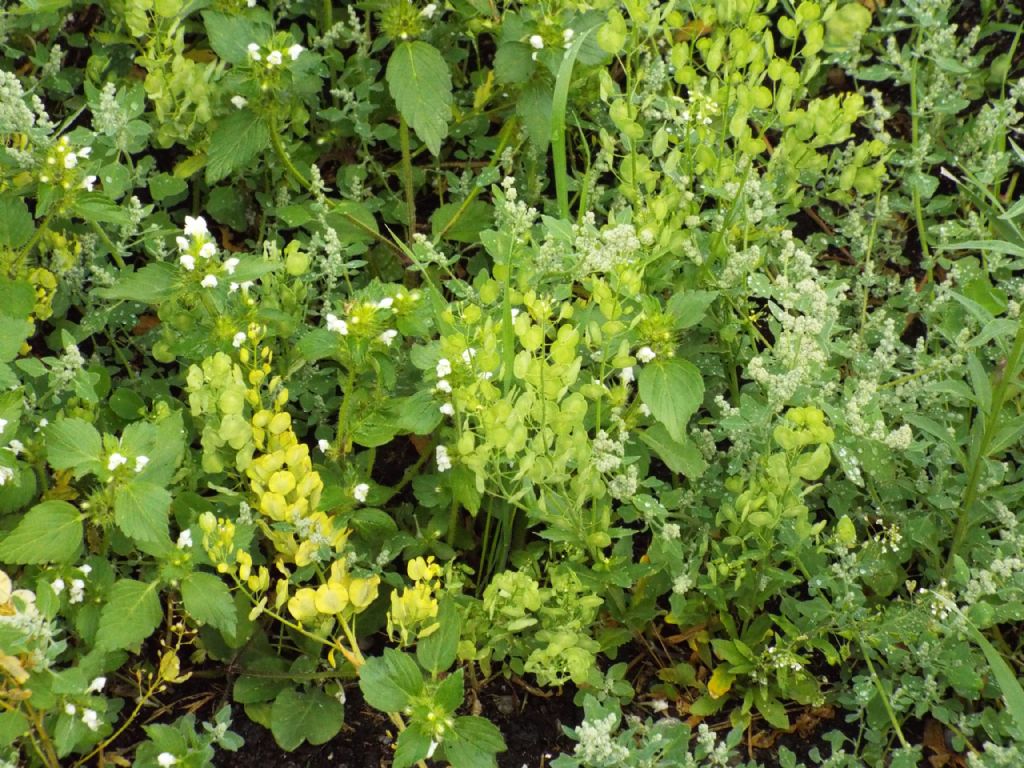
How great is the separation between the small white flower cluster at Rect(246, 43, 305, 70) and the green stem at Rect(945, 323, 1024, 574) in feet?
5.01

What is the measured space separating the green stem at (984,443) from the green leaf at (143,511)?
1.40 meters

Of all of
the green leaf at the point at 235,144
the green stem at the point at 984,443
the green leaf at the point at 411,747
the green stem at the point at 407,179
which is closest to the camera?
the green leaf at the point at 411,747

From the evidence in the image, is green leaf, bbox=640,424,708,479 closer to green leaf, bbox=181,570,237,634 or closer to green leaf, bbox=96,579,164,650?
green leaf, bbox=181,570,237,634

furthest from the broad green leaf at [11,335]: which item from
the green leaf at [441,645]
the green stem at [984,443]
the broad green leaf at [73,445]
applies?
the green stem at [984,443]

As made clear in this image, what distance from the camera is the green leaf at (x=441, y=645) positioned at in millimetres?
1884

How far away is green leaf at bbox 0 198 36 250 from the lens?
7.26 feet

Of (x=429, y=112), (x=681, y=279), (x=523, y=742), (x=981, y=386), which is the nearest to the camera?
(x=981, y=386)

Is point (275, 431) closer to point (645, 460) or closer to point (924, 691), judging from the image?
point (645, 460)

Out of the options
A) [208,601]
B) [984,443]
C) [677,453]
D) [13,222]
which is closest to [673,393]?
[677,453]

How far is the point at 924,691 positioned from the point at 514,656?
77cm

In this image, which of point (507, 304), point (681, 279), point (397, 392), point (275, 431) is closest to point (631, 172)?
point (681, 279)

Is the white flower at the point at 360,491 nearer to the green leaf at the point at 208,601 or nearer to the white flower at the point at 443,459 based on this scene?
the white flower at the point at 443,459

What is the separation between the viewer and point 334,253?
91.1 inches

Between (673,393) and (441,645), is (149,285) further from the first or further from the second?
(673,393)
